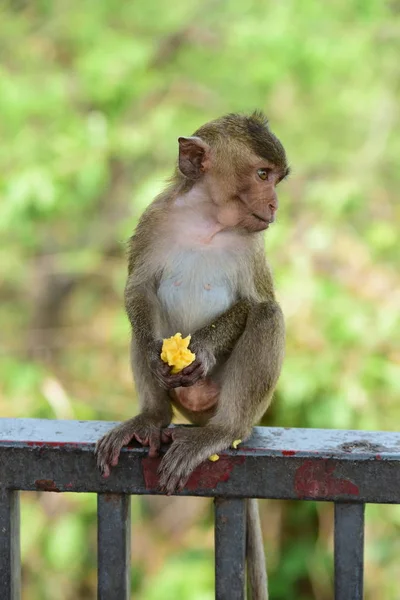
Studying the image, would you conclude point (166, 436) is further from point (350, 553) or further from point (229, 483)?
point (350, 553)

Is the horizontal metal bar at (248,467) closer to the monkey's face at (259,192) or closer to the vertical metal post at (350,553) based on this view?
the vertical metal post at (350,553)

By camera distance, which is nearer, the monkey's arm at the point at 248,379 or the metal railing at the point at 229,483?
A: the metal railing at the point at 229,483

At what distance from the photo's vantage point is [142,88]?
5.22m

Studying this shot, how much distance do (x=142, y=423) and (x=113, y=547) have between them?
546 mm

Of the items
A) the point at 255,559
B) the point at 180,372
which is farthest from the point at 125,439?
the point at 255,559

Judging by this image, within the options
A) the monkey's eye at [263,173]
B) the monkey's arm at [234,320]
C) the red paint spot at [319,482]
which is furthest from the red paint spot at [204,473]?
the monkey's eye at [263,173]

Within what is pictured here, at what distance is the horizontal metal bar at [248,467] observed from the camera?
166cm

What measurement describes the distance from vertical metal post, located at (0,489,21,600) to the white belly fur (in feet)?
3.16

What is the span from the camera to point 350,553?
5.48 feet

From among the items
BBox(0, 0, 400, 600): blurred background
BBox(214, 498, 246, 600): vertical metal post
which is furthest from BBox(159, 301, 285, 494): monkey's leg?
BBox(0, 0, 400, 600): blurred background

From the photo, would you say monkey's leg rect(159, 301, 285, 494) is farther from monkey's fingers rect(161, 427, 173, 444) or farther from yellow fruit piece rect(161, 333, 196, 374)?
yellow fruit piece rect(161, 333, 196, 374)

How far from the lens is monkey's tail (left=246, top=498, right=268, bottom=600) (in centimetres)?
196

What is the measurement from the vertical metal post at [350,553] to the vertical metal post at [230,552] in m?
0.17

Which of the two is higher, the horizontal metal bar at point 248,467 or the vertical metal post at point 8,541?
the horizontal metal bar at point 248,467
